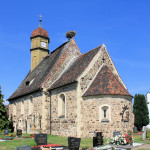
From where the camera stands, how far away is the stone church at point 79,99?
1838cm

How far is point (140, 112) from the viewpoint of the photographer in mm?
30031

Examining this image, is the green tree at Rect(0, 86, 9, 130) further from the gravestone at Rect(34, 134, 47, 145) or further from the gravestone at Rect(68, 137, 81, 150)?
the gravestone at Rect(68, 137, 81, 150)

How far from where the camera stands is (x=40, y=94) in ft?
77.7

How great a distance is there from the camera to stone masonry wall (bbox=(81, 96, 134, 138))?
18.1 meters

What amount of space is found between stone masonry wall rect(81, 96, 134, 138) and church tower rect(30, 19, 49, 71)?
1577cm

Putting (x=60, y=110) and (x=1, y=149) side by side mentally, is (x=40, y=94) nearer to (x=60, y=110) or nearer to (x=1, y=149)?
(x=60, y=110)

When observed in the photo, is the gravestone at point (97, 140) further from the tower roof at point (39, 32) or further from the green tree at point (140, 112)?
the tower roof at point (39, 32)

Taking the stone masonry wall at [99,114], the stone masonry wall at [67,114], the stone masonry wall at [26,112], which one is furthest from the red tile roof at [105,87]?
the stone masonry wall at [26,112]

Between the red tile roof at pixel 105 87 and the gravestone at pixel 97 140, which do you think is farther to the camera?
the red tile roof at pixel 105 87

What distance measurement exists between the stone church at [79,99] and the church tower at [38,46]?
19.6 ft

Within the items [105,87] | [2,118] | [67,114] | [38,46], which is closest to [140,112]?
[105,87]

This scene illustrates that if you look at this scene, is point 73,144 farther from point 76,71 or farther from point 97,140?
point 76,71

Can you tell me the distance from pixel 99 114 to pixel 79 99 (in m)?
2.18

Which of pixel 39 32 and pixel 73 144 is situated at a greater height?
pixel 39 32
